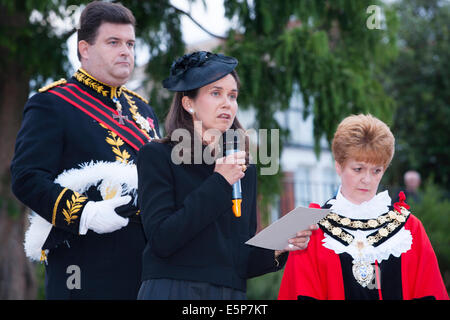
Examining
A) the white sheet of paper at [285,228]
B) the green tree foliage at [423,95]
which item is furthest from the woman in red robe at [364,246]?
the green tree foliage at [423,95]

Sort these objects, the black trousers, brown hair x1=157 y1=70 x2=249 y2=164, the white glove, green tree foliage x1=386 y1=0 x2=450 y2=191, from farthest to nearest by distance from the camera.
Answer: green tree foliage x1=386 y1=0 x2=450 y2=191 < the white glove < brown hair x1=157 y1=70 x2=249 y2=164 < the black trousers

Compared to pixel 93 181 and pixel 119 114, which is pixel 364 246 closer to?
pixel 93 181

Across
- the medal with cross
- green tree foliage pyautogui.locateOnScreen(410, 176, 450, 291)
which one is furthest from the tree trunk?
green tree foliage pyautogui.locateOnScreen(410, 176, 450, 291)

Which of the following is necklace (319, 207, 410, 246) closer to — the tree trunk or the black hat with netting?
the black hat with netting

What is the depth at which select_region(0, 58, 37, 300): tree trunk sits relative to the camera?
6.82 metres

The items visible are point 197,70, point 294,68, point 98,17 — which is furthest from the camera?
point 294,68

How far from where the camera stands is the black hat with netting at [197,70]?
8.75 feet

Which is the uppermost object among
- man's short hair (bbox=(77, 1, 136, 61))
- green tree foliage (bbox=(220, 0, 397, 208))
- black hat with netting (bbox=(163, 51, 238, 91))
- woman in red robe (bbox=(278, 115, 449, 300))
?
green tree foliage (bbox=(220, 0, 397, 208))

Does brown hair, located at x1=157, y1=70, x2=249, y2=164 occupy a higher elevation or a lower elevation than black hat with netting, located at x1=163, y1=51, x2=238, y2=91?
lower

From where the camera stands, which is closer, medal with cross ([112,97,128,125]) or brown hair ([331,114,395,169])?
brown hair ([331,114,395,169])

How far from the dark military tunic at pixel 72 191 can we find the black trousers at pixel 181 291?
0.58m

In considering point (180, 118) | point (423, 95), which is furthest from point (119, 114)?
point (423, 95)

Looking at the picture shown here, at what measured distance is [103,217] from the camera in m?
2.89

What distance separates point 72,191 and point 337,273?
136cm
